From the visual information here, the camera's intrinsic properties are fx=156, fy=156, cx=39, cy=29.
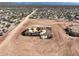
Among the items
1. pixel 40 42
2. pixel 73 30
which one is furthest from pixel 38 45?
pixel 73 30

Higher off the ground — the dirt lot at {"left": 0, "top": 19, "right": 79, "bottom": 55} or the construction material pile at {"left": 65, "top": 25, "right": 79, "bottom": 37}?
the construction material pile at {"left": 65, "top": 25, "right": 79, "bottom": 37}

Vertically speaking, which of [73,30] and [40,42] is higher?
[73,30]

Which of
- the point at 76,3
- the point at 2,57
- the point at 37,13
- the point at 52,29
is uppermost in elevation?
the point at 76,3

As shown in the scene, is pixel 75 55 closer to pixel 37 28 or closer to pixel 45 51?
pixel 45 51

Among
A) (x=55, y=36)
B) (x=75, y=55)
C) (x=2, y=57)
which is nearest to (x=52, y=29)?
(x=55, y=36)

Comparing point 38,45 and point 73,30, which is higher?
point 73,30

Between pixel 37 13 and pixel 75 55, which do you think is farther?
pixel 37 13

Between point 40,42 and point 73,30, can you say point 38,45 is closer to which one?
point 40,42

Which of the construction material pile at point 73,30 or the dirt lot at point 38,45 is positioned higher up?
the construction material pile at point 73,30
